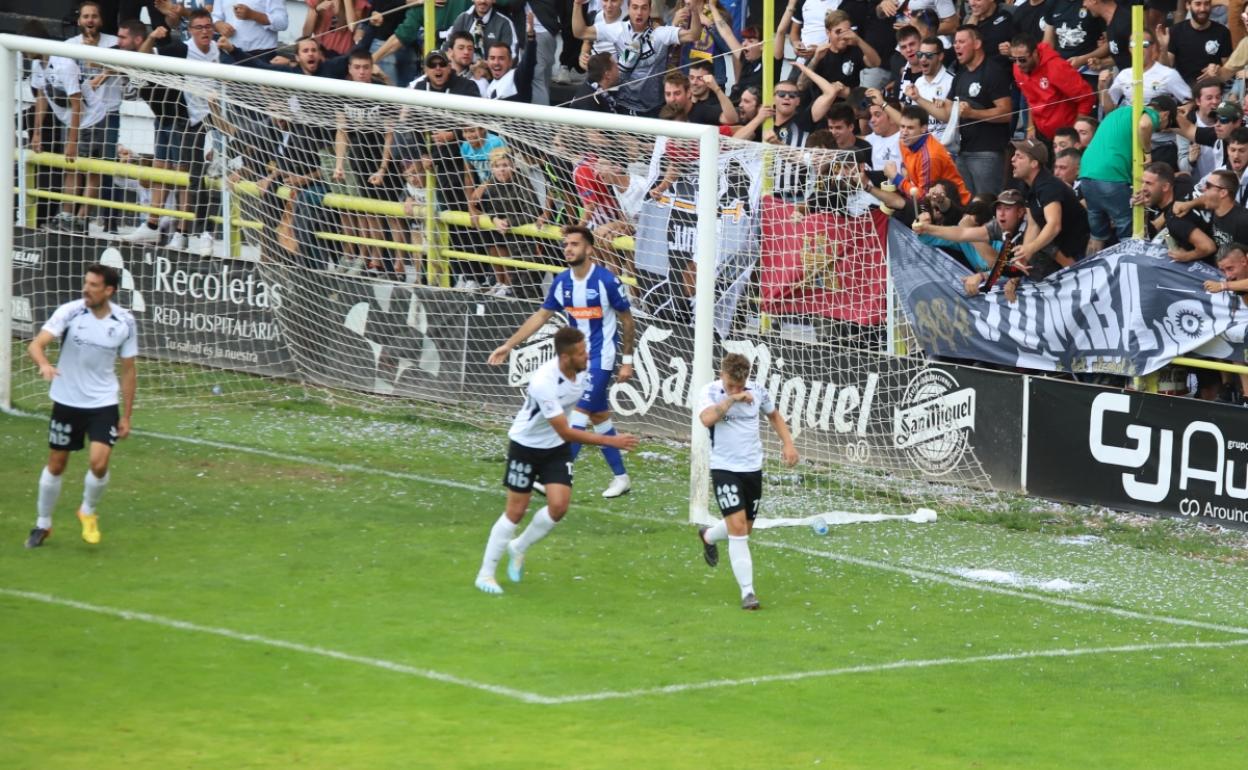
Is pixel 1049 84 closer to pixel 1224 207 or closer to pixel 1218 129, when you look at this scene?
pixel 1218 129

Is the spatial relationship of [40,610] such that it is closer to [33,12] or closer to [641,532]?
[641,532]

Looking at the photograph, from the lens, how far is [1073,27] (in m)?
16.8

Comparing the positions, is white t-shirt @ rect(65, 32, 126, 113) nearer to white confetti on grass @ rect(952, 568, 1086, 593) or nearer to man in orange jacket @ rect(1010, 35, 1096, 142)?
man in orange jacket @ rect(1010, 35, 1096, 142)

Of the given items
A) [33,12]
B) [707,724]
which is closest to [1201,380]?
[707,724]

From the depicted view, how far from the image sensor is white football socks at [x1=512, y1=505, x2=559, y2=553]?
39.5ft

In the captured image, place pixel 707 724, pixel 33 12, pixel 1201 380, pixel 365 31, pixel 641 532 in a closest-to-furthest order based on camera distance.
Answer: pixel 707 724 → pixel 641 532 → pixel 1201 380 → pixel 365 31 → pixel 33 12

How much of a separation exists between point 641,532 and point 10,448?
578 cm

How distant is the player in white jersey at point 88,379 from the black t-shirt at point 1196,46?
30.2ft

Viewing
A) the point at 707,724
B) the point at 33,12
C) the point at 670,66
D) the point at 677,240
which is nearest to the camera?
the point at 707,724

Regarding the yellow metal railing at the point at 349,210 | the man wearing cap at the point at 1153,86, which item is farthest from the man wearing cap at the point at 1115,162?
the yellow metal railing at the point at 349,210

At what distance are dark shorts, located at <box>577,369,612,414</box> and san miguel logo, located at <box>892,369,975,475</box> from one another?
9.15 feet

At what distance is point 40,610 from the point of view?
11.2m

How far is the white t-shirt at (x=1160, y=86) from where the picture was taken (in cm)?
1571

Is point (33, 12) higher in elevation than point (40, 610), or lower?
higher
